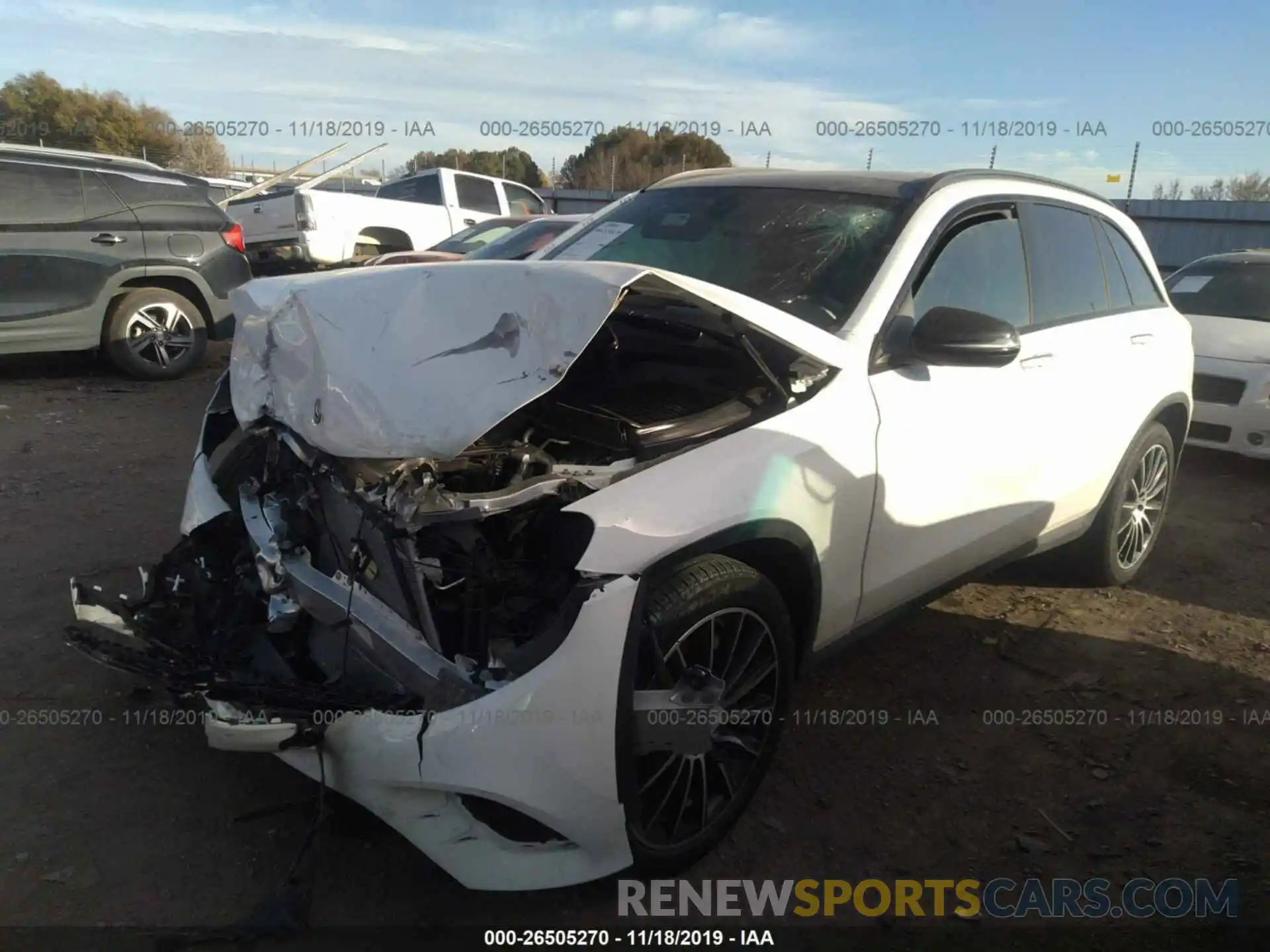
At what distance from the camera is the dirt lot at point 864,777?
256cm

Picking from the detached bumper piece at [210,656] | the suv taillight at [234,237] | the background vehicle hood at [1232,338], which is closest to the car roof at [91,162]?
the suv taillight at [234,237]

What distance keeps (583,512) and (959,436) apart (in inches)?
61.2

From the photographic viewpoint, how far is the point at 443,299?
264 cm

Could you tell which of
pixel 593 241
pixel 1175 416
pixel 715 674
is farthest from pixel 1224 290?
pixel 715 674

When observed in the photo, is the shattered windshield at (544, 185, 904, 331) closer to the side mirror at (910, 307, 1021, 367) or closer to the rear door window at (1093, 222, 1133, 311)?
the side mirror at (910, 307, 1021, 367)

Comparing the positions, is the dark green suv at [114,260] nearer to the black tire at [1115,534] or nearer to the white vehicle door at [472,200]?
the white vehicle door at [472,200]

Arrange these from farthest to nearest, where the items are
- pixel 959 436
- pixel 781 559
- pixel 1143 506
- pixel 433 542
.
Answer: pixel 1143 506 → pixel 959 436 → pixel 781 559 → pixel 433 542

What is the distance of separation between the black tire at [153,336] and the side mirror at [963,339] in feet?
24.1

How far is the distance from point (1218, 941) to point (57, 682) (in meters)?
3.75

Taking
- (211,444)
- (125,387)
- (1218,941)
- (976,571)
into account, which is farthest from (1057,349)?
(125,387)

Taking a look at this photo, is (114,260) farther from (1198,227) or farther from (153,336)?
(1198,227)

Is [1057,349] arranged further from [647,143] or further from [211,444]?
[647,143]

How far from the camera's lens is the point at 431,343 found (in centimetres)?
255

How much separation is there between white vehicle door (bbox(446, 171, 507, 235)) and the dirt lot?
32.7 feet
